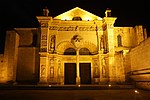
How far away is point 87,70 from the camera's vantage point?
23547 mm

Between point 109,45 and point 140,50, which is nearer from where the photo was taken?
point 140,50

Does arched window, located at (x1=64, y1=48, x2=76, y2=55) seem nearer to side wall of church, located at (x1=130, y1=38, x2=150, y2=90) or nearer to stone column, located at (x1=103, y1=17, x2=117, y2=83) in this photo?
stone column, located at (x1=103, y1=17, x2=117, y2=83)

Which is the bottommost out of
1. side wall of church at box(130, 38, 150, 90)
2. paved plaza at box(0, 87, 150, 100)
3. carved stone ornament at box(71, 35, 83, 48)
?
paved plaza at box(0, 87, 150, 100)

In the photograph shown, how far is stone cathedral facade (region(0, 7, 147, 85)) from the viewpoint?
2184 cm

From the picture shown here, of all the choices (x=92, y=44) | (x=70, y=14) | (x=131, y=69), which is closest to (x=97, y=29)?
(x=92, y=44)

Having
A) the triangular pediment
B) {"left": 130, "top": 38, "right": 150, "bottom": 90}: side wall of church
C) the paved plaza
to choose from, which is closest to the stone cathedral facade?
the triangular pediment

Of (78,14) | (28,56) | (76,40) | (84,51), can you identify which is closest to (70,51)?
(84,51)

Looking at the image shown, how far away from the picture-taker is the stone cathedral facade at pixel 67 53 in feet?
71.7

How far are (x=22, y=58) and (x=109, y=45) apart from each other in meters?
12.5

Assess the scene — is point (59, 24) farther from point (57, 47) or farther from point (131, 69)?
point (131, 69)

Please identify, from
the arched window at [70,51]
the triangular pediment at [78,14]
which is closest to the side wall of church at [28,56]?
the arched window at [70,51]

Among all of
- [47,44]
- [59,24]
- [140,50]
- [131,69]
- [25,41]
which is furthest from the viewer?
[25,41]

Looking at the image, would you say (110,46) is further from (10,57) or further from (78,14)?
(10,57)

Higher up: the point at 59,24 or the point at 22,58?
the point at 59,24
